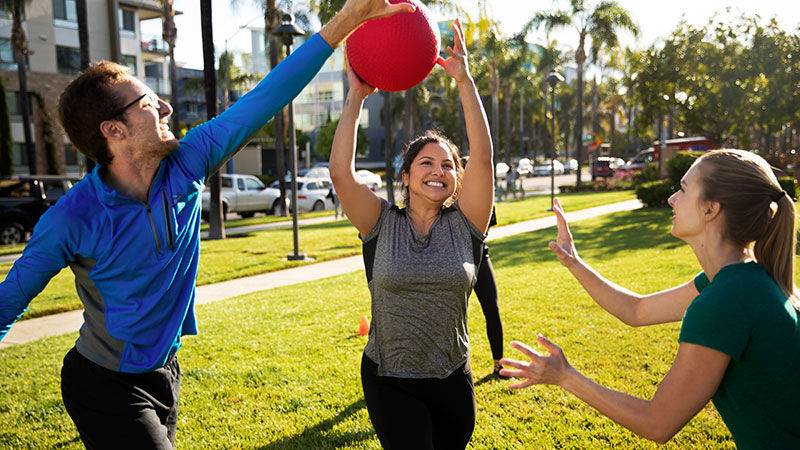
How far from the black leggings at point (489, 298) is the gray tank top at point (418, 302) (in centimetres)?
224

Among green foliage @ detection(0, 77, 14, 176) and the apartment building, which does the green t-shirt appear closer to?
the apartment building

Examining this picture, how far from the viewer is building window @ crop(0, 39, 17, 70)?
1417 inches

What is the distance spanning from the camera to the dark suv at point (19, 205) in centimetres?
1673

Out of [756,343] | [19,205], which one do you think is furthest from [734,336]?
[19,205]

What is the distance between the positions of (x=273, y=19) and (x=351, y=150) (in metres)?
26.3

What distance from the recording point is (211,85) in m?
15.8

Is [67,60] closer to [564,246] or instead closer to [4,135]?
[4,135]

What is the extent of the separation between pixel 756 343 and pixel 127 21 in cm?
4592

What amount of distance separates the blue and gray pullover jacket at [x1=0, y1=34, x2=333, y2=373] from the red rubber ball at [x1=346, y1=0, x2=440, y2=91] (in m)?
0.62

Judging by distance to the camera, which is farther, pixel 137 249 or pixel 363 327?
pixel 363 327

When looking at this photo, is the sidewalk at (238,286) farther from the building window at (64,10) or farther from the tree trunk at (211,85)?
the building window at (64,10)

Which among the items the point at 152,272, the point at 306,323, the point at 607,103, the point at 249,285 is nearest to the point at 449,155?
the point at 152,272

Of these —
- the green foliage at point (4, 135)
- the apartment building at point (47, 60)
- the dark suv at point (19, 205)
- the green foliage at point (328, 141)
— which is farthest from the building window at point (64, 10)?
the green foliage at point (328, 141)

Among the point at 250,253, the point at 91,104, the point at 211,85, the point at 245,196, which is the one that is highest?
the point at 211,85
